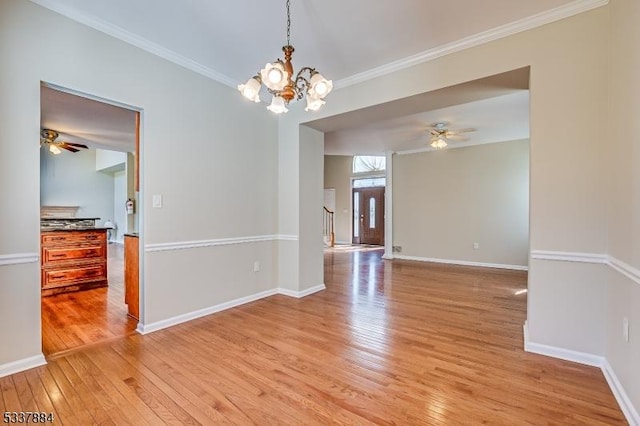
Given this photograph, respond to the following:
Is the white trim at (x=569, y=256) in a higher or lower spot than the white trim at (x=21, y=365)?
higher

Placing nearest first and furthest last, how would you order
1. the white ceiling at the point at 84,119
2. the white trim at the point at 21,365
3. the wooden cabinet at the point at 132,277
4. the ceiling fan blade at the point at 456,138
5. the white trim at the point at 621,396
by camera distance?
1. the white trim at the point at 621,396
2. the white trim at the point at 21,365
3. the wooden cabinet at the point at 132,277
4. the white ceiling at the point at 84,119
5. the ceiling fan blade at the point at 456,138

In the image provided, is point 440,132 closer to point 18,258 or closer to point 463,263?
point 463,263

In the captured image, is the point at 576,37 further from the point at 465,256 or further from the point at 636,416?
the point at 465,256

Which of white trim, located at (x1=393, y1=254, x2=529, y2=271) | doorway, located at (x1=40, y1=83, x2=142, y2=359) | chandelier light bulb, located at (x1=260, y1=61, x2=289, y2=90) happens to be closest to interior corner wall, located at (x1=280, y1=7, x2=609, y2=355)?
chandelier light bulb, located at (x1=260, y1=61, x2=289, y2=90)

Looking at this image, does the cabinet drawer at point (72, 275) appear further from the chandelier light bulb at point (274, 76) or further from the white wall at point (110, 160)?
the white wall at point (110, 160)

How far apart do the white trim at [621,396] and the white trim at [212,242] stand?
10.6 ft

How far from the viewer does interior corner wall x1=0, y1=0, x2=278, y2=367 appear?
2.20 meters

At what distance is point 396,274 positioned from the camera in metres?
5.75

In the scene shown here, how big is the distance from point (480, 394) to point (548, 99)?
2327 mm

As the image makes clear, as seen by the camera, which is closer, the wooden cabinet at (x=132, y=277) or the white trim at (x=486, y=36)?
the white trim at (x=486, y=36)

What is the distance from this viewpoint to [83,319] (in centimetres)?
328

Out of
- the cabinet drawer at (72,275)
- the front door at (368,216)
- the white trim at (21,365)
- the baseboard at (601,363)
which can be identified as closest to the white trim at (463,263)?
the front door at (368,216)

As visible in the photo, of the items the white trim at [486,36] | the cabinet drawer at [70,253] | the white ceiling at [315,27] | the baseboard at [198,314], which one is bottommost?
the baseboard at [198,314]

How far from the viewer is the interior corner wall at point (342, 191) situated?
11.1 metres
